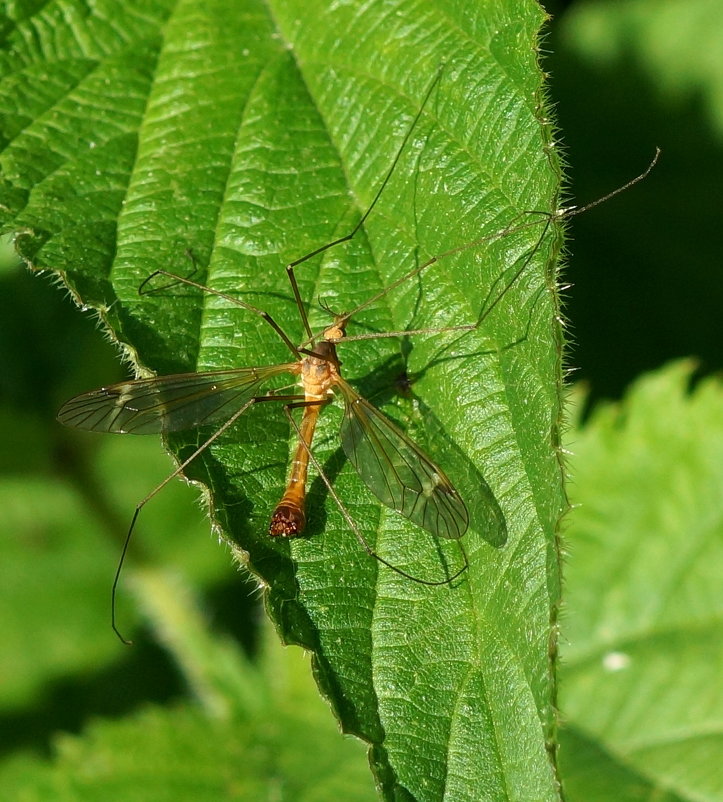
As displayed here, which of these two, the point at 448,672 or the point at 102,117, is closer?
the point at 448,672

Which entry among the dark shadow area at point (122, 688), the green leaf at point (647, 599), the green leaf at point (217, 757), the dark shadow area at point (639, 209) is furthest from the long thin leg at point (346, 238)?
the dark shadow area at point (639, 209)

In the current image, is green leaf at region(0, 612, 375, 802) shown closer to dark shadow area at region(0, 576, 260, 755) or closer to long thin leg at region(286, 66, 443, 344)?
dark shadow area at region(0, 576, 260, 755)

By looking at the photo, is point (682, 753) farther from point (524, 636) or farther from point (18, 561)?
point (18, 561)

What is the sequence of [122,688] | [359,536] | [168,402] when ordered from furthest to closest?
[122,688], [168,402], [359,536]

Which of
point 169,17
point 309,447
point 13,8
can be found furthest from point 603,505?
point 13,8

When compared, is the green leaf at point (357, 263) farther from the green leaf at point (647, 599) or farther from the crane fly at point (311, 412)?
Result: the green leaf at point (647, 599)

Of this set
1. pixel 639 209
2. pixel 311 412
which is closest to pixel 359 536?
pixel 311 412

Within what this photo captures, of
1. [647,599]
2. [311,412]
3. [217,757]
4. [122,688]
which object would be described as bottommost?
[647,599]

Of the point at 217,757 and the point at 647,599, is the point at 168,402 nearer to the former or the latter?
the point at 217,757
